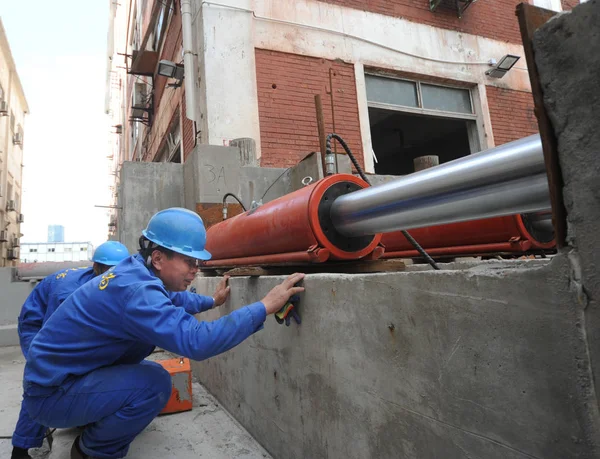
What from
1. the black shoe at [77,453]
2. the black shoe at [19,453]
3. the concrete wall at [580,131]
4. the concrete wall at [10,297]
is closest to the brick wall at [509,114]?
the concrete wall at [580,131]

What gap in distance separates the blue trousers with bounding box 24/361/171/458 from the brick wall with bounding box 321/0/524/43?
762 cm

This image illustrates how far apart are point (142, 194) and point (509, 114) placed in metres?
7.68

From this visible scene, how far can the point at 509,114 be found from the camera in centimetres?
900

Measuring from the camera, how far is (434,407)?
4.33 ft

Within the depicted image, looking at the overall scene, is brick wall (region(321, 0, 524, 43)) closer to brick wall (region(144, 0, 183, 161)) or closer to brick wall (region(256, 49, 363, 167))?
brick wall (region(256, 49, 363, 167))

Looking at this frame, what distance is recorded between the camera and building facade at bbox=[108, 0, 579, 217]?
6.84 metres

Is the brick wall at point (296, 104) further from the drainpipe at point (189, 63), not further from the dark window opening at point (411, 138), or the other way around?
the dark window opening at point (411, 138)

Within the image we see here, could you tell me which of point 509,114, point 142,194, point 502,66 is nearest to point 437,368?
point 142,194

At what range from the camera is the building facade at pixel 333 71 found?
22.5 ft

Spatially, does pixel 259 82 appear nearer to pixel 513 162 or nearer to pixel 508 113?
pixel 508 113

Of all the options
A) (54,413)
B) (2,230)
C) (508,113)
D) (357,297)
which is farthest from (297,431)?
(2,230)

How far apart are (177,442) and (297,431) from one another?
97 centimetres

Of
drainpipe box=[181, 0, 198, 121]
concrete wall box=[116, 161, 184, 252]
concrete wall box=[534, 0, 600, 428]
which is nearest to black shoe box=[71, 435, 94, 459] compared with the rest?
concrete wall box=[534, 0, 600, 428]

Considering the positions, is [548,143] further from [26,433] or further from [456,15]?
[456,15]
